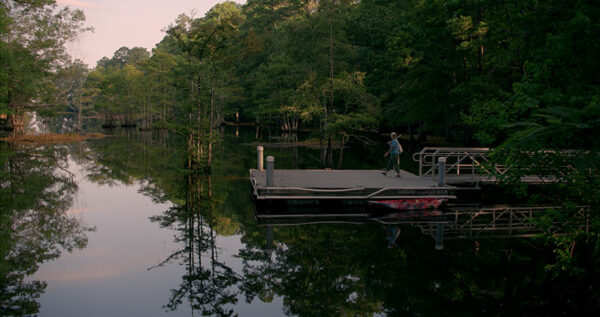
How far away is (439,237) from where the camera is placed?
12031 millimetres

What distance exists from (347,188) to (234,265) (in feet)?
20.4

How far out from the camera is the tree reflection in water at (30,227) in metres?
8.21

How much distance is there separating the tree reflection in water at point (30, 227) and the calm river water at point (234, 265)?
0.15 ft

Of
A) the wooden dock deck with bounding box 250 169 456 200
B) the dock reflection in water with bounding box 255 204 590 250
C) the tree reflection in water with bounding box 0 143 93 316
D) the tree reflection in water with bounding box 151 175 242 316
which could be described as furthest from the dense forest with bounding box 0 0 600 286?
the tree reflection in water with bounding box 0 143 93 316

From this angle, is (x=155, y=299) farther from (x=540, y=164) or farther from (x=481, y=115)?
(x=481, y=115)

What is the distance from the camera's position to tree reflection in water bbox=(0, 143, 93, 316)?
8.21 metres

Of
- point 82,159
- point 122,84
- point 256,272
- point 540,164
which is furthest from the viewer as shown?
point 122,84

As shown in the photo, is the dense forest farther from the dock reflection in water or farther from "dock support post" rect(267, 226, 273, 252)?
"dock support post" rect(267, 226, 273, 252)

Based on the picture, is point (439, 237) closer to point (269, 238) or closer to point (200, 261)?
point (269, 238)

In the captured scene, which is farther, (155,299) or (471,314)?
(155,299)

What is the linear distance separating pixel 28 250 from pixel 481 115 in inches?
463

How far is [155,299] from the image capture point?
8055 mm

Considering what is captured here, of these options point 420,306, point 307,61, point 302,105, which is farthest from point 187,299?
point 307,61

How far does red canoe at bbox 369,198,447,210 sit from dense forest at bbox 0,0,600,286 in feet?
10.6
